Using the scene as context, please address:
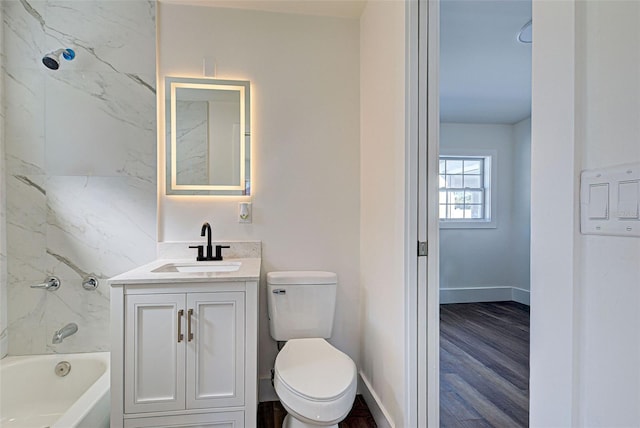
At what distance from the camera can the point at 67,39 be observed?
6.52 ft

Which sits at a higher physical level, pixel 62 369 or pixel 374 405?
pixel 62 369

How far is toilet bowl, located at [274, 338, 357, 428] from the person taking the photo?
1.34 meters

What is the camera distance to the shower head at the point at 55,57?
1.84 m

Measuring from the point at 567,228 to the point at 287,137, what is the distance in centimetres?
176

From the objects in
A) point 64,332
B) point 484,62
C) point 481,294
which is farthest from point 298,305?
point 481,294

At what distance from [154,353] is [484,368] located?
2280 mm

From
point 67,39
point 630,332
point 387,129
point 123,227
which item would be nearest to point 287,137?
point 387,129

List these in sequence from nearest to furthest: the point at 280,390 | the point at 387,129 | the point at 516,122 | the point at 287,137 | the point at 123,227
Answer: the point at 280,390 → the point at 387,129 → the point at 123,227 → the point at 287,137 → the point at 516,122

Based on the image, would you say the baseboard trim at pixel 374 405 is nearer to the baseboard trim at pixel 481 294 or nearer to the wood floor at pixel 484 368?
the wood floor at pixel 484 368

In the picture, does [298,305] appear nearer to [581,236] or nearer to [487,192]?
[581,236]

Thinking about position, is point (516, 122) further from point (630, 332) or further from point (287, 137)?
point (630, 332)

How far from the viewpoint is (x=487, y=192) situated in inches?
170

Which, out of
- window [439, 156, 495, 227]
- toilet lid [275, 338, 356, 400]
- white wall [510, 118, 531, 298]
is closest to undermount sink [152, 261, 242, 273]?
toilet lid [275, 338, 356, 400]

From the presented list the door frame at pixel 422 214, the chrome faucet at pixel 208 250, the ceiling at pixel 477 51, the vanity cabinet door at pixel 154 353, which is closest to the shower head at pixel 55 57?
the ceiling at pixel 477 51
